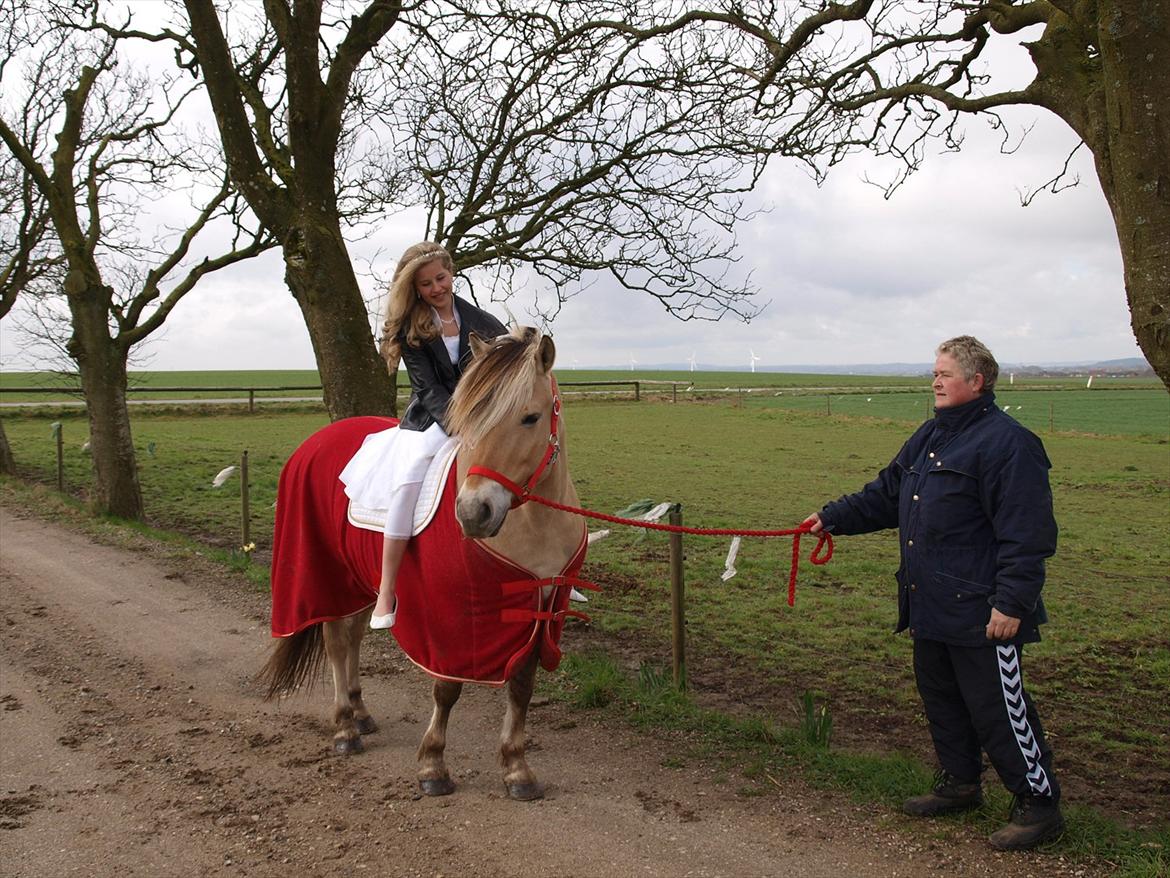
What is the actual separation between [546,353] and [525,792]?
2048 millimetres

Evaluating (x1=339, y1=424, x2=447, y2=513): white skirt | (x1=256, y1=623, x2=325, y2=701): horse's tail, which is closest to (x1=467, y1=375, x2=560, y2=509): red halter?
(x1=339, y1=424, x2=447, y2=513): white skirt

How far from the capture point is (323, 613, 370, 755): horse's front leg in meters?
4.71

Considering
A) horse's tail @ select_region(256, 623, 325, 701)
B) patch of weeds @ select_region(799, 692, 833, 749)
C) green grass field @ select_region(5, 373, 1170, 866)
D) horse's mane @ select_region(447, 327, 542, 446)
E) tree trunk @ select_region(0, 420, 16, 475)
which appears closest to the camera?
horse's mane @ select_region(447, 327, 542, 446)

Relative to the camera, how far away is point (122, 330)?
12383mm

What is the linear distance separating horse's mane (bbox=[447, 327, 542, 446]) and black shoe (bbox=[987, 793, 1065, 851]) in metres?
2.62

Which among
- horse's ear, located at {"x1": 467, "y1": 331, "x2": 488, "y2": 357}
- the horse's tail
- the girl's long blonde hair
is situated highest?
the girl's long blonde hair

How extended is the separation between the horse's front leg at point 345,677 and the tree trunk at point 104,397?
833 centimetres

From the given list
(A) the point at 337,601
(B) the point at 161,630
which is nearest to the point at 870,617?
(A) the point at 337,601

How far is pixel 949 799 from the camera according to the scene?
380 cm

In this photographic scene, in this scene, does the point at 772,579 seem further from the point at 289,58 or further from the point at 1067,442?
the point at 1067,442

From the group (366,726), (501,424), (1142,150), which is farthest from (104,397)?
(1142,150)

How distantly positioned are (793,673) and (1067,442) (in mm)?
22994

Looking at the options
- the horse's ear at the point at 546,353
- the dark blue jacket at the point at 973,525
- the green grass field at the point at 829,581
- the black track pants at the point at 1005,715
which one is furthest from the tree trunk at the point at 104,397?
the black track pants at the point at 1005,715

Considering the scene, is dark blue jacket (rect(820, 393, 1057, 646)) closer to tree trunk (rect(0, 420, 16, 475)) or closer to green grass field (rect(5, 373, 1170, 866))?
green grass field (rect(5, 373, 1170, 866))
